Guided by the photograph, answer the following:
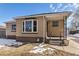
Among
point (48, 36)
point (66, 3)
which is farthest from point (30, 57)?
point (66, 3)

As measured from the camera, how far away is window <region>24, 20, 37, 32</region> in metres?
3.98

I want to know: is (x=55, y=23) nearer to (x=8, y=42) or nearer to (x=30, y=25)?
(x=30, y=25)

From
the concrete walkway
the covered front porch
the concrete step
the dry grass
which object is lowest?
the dry grass

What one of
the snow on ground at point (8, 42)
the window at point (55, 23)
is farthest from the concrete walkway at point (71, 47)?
the snow on ground at point (8, 42)

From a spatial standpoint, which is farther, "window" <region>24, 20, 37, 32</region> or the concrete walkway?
"window" <region>24, 20, 37, 32</region>

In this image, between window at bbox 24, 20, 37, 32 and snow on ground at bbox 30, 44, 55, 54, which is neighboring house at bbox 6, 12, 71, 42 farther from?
snow on ground at bbox 30, 44, 55, 54

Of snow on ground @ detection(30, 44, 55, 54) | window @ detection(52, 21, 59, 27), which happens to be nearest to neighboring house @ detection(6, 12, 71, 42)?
window @ detection(52, 21, 59, 27)

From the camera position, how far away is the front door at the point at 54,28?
12.8 feet

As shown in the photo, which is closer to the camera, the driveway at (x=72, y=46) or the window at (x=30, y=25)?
the driveway at (x=72, y=46)

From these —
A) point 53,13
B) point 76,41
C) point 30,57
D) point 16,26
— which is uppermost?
point 53,13

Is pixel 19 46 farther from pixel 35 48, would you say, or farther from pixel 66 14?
pixel 66 14

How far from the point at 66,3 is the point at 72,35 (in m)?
0.60

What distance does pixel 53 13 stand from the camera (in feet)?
12.8

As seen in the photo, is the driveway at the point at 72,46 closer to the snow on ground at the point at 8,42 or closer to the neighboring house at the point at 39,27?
the neighboring house at the point at 39,27
